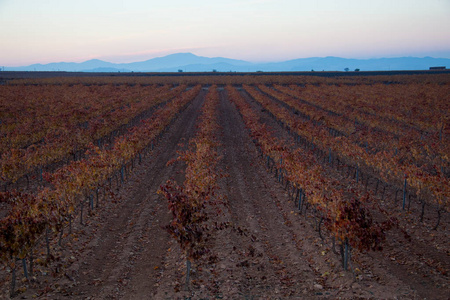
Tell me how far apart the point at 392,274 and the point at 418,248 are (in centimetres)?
253

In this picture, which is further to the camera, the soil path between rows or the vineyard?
the soil path between rows

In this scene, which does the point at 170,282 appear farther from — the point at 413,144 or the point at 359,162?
the point at 413,144

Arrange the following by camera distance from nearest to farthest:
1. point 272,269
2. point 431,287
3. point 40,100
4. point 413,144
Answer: point 431,287 < point 272,269 < point 413,144 < point 40,100

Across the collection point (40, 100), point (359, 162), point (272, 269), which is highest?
point (40, 100)

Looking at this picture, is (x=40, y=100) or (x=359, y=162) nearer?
(x=359, y=162)

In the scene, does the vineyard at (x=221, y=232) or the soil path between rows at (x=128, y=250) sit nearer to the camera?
the vineyard at (x=221, y=232)

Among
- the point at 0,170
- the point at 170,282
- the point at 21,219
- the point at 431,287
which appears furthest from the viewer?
the point at 0,170

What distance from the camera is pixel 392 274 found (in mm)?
10703

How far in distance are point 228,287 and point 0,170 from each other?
13.1 metres

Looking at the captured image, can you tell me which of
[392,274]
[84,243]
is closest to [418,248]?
[392,274]

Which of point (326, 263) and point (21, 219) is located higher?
point (21, 219)

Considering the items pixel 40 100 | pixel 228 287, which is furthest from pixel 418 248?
pixel 40 100

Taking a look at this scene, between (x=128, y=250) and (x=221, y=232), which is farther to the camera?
(x=221, y=232)

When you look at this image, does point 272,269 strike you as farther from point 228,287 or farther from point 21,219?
point 21,219
